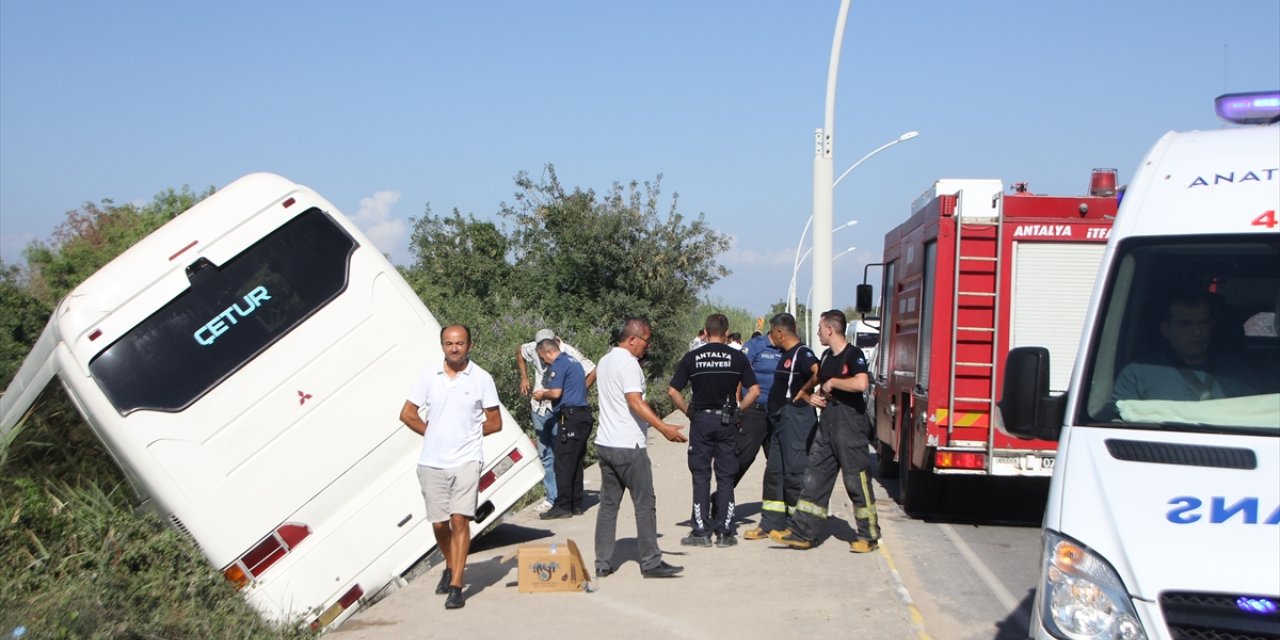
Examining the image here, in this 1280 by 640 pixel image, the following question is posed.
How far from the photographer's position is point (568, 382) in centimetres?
1134

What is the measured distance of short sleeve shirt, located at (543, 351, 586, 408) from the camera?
37.1 feet

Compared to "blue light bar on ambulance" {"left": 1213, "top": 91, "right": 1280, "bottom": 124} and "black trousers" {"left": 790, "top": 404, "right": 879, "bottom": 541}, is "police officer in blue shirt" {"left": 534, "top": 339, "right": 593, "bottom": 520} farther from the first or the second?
"blue light bar on ambulance" {"left": 1213, "top": 91, "right": 1280, "bottom": 124}

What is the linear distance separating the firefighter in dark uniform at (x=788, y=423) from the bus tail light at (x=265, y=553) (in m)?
4.20

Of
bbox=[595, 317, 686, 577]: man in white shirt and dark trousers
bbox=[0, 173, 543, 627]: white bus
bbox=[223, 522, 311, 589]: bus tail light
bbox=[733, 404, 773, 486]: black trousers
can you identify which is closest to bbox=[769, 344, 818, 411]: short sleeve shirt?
bbox=[733, 404, 773, 486]: black trousers

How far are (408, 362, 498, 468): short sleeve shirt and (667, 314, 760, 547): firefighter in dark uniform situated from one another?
193cm

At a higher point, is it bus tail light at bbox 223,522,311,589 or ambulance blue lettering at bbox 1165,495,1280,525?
ambulance blue lettering at bbox 1165,495,1280,525

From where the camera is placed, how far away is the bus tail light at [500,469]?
8359 mm

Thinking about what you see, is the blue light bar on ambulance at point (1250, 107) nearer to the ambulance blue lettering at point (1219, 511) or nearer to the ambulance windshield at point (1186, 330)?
the ambulance windshield at point (1186, 330)

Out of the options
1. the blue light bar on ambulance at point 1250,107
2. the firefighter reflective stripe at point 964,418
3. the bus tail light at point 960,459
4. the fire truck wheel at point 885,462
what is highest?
the blue light bar on ambulance at point 1250,107

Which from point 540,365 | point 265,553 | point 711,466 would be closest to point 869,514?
point 711,466

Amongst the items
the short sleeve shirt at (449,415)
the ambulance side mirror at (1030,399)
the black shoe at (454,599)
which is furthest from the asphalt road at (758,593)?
the ambulance side mirror at (1030,399)

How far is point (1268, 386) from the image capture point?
172 inches

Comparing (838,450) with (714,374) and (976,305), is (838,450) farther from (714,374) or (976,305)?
(976,305)

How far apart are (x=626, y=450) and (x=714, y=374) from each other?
49.8 inches
